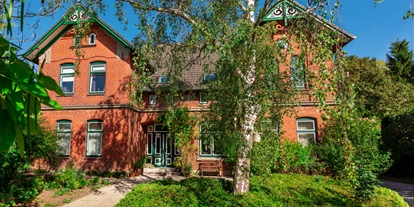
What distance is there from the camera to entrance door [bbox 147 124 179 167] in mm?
16609

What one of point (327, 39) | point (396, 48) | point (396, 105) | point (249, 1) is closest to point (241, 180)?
point (327, 39)

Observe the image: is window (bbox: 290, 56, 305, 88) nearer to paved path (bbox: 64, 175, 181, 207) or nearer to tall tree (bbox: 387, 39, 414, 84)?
paved path (bbox: 64, 175, 181, 207)

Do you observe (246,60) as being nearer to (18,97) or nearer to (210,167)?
(18,97)

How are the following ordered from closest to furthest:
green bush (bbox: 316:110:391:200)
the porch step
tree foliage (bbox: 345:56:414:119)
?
green bush (bbox: 316:110:391:200), the porch step, tree foliage (bbox: 345:56:414:119)

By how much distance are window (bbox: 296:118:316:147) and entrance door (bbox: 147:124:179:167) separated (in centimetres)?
702

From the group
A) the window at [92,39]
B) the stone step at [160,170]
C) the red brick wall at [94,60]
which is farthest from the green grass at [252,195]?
the window at [92,39]

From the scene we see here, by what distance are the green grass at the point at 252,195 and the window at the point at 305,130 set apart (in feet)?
15.8

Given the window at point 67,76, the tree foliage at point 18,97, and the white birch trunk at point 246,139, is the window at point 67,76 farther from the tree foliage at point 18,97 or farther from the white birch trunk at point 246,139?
the tree foliage at point 18,97

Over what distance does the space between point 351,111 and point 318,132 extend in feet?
34.6

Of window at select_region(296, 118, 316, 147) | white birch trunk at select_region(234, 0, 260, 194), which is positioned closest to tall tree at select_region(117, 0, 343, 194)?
white birch trunk at select_region(234, 0, 260, 194)

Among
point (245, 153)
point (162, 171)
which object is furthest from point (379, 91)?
point (245, 153)

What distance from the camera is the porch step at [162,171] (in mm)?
15427

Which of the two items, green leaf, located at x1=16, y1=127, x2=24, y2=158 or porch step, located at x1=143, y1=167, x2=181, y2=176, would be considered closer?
green leaf, located at x1=16, y1=127, x2=24, y2=158

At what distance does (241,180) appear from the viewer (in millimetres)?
7895
